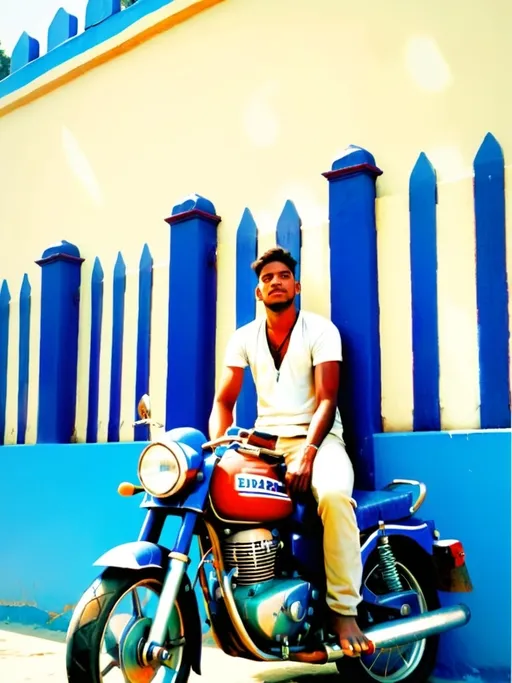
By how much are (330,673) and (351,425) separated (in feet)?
3.88

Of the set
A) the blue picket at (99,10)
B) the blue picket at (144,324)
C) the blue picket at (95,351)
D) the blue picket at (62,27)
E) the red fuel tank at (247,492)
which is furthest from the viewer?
the blue picket at (62,27)

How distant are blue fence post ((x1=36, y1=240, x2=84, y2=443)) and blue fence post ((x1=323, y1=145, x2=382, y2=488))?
7.70 ft

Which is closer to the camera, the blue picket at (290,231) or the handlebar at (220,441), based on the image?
the handlebar at (220,441)

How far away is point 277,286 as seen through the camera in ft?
12.0

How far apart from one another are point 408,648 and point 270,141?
294 cm

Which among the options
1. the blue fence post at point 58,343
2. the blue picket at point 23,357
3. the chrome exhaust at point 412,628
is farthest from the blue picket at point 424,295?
the blue picket at point 23,357

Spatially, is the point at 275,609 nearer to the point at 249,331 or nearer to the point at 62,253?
the point at 249,331

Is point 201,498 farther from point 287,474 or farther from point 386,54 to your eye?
point 386,54

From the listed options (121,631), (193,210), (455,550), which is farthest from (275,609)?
(193,210)

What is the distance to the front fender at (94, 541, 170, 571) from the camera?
2.59m

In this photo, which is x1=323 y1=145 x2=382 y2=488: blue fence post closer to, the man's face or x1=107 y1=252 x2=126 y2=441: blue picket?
the man's face

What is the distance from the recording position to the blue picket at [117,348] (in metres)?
5.25

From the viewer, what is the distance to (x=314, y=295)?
430 centimetres

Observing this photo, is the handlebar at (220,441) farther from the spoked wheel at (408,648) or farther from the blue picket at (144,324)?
the blue picket at (144,324)
